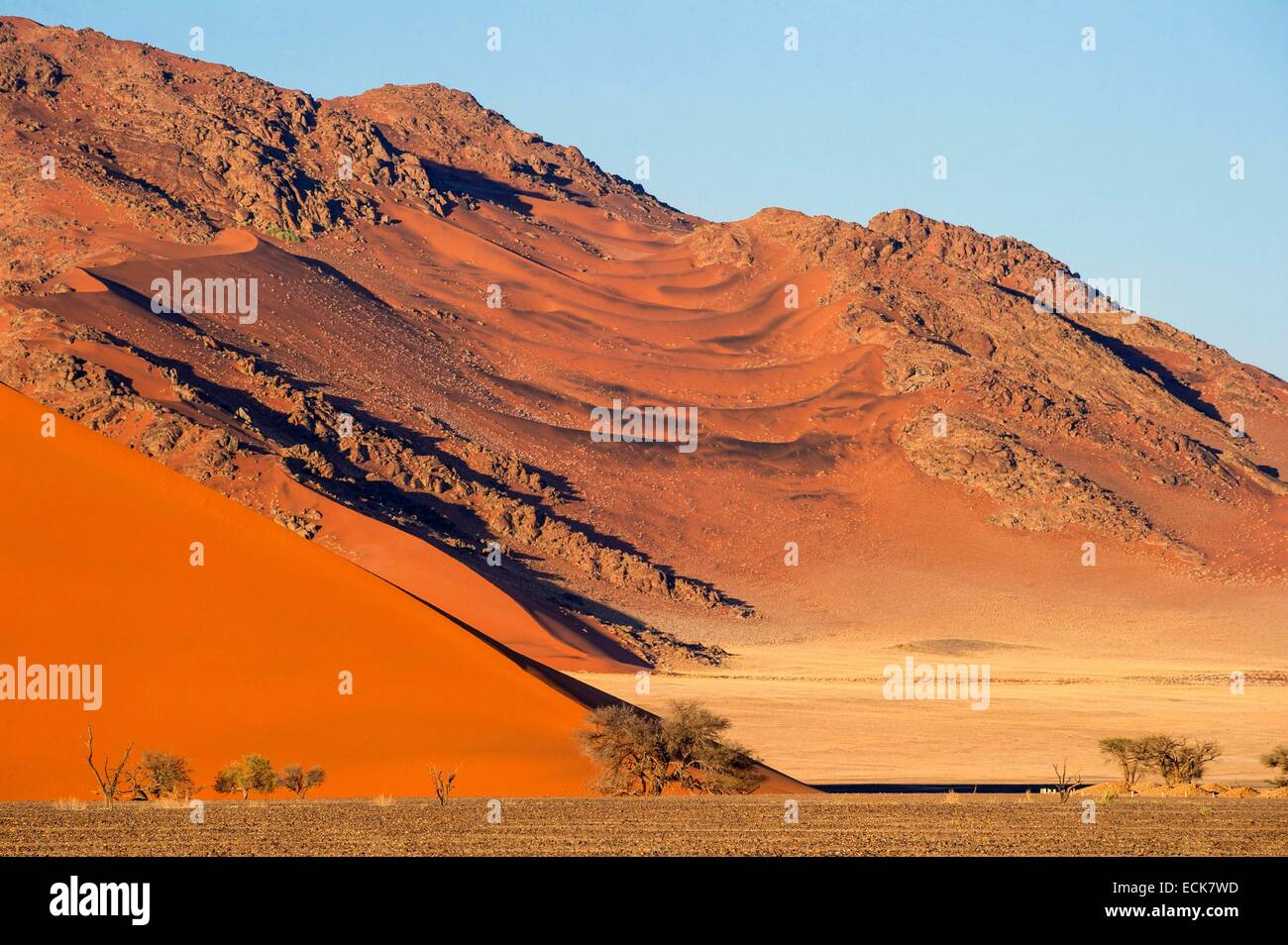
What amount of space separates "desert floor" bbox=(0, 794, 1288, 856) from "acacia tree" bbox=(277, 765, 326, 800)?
929mm

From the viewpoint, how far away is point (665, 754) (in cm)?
2498

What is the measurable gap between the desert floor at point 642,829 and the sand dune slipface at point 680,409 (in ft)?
49.4

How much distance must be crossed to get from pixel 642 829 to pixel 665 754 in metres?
6.23

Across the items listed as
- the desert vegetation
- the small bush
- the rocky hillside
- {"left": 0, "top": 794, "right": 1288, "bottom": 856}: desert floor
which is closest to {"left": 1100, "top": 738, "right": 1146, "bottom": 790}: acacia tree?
{"left": 0, "top": 794, "right": 1288, "bottom": 856}: desert floor

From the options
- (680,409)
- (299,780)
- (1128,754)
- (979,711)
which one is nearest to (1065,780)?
(1128,754)

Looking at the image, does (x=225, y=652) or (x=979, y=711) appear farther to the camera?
(x=979, y=711)

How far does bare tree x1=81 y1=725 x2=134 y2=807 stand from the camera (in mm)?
20766

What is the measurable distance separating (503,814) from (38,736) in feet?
23.7

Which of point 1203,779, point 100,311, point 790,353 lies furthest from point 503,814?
point 790,353

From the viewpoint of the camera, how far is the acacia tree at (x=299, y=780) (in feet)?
73.3

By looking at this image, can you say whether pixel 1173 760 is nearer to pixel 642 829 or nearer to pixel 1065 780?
pixel 1065 780

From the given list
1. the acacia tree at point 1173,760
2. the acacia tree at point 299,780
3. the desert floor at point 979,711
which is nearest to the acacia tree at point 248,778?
the acacia tree at point 299,780

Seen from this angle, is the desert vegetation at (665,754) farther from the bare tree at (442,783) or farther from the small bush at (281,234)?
the small bush at (281,234)
